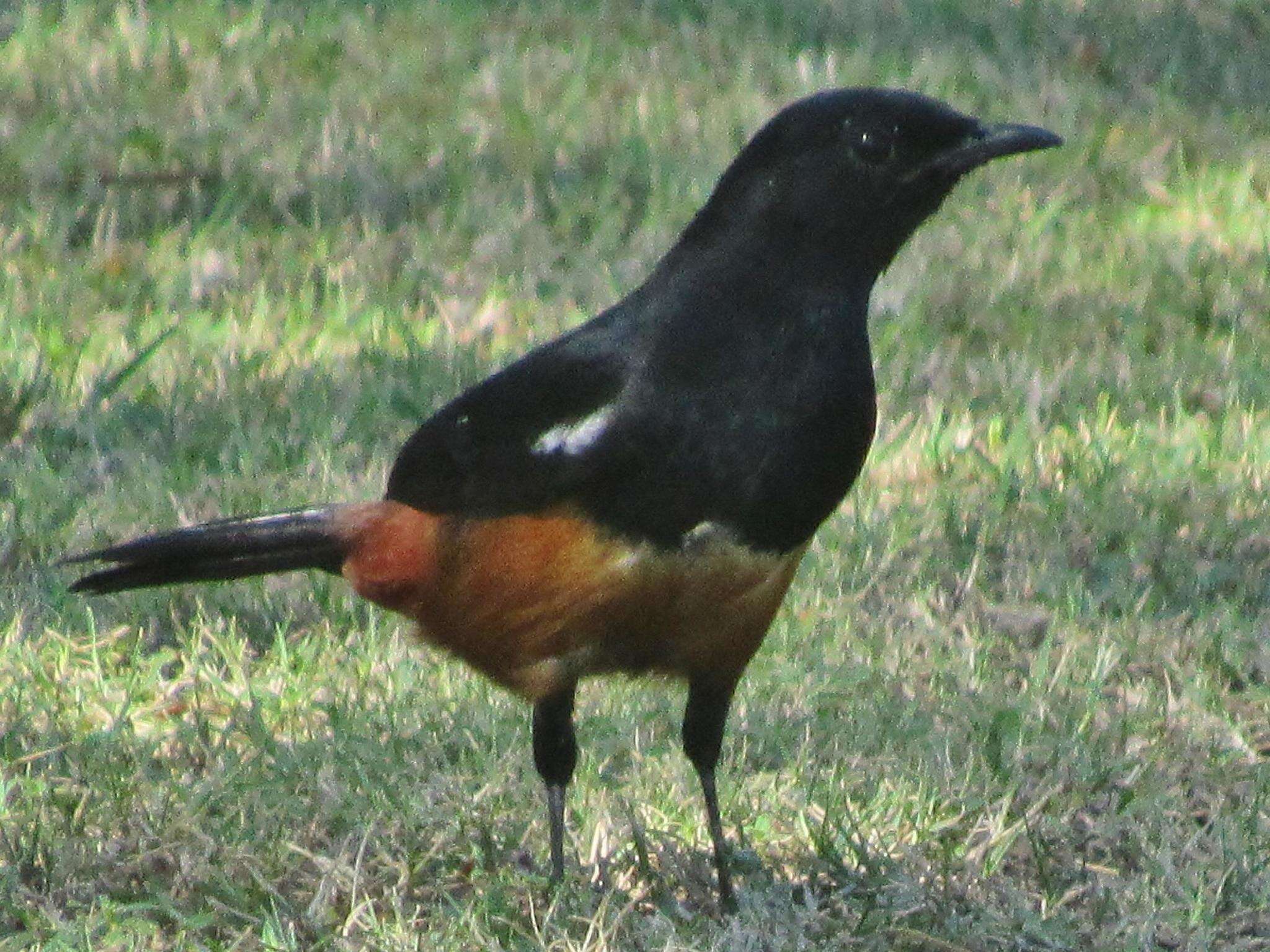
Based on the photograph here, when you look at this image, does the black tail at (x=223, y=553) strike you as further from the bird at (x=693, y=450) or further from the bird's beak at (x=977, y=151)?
the bird's beak at (x=977, y=151)

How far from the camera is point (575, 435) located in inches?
146

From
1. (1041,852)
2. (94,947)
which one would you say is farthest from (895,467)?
(94,947)

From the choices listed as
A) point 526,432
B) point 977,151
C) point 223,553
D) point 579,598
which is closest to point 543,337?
point 223,553

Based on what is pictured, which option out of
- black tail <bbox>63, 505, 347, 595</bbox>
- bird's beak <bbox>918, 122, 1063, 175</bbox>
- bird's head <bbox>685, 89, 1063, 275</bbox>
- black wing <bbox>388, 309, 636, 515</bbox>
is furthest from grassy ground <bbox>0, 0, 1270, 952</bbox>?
bird's beak <bbox>918, 122, 1063, 175</bbox>

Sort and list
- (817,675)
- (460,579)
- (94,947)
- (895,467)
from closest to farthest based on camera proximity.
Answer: (94,947) → (460,579) → (817,675) → (895,467)

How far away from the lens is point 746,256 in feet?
12.5

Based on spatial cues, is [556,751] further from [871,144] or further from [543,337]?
[543,337]

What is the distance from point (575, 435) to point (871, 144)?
72 centimetres

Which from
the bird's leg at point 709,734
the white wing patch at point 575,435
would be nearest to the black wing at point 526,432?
the white wing patch at point 575,435

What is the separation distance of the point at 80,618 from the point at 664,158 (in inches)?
149

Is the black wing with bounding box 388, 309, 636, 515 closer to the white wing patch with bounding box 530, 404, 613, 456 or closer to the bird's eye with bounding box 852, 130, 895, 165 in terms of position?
the white wing patch with bounding box 530, 404, 613, 456

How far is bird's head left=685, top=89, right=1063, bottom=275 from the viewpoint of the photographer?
3.82 metres

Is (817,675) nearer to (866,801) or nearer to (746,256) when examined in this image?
(866,801)

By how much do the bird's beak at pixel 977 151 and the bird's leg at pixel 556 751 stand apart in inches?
44.1
